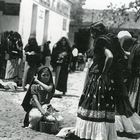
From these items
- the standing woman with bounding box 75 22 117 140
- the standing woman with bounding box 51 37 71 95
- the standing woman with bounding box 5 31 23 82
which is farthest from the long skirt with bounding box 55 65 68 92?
the standing woman with bounding box 75 22 117 140

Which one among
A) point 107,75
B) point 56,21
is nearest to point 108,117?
point 107,75

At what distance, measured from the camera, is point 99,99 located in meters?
6.01

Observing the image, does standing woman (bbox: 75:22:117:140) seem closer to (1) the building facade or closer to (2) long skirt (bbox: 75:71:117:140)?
(2) long skirt (bbox: 75:71:117:140)

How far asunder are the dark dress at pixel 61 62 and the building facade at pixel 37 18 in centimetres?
613

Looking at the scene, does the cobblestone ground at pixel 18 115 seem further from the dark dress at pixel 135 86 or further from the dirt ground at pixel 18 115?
the dark dress at pixel 135 86

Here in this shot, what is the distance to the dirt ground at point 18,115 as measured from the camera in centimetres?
684

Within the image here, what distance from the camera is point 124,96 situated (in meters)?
6.98

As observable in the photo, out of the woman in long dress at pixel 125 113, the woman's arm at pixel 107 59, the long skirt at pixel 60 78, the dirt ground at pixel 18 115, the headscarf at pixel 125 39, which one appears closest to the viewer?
the woman's arm at pixel 107 59

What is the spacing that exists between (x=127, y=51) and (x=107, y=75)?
2.00m

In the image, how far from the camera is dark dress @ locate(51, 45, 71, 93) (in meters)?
12.5

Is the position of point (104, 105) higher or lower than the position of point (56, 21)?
lower

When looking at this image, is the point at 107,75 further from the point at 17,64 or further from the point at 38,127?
the point at 17,64

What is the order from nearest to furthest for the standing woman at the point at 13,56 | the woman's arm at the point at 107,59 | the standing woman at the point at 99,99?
the woman's arm at the point at 107,59, the standing woman at the point at 99,99, the standing woman at the point at 13,56

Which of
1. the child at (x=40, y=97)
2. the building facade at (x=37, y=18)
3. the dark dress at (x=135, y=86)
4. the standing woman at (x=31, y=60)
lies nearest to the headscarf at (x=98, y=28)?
the child at (x=40, y=97)
